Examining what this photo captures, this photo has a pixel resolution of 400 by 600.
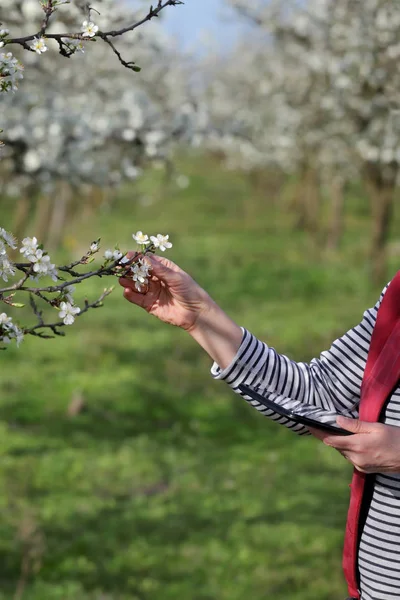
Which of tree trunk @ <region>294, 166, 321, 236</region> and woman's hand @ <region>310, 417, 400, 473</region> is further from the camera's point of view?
tree trunk @ <region>294, 166, 321, 236</region>

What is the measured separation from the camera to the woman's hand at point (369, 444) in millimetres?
2158

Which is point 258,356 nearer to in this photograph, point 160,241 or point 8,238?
Result: point 160,241

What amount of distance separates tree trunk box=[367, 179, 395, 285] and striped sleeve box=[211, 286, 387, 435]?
13918 mm

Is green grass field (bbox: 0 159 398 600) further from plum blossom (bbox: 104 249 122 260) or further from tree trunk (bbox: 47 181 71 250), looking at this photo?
tree trunk (bbox: 47 181 71 250)

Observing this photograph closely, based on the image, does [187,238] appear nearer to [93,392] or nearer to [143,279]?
[93,392]

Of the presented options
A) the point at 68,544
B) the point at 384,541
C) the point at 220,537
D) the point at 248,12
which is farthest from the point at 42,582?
the point at 248,12

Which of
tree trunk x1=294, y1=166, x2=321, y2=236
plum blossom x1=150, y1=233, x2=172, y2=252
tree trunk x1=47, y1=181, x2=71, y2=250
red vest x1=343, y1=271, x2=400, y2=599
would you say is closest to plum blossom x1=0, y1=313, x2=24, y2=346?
plum blossom x1=150, y1=233, x2=172, y2=252

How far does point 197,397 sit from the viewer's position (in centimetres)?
1021

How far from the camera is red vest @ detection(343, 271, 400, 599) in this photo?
7.49 ft

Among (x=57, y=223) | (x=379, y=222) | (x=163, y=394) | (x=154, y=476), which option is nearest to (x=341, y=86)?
(x=163, y=394)

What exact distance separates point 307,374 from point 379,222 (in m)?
14.4

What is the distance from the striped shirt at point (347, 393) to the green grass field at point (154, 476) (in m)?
3.47

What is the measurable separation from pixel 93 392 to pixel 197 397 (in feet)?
4.31

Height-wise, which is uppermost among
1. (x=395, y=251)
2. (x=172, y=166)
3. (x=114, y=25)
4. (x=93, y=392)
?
(x=395, y=251)
